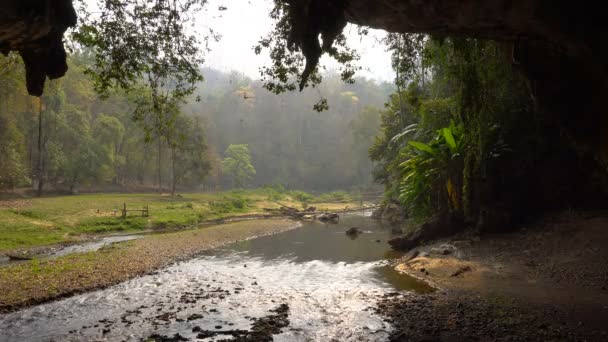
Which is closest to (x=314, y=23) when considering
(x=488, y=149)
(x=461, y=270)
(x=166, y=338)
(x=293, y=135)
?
(x=166, y=338)

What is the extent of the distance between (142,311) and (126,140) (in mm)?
49793

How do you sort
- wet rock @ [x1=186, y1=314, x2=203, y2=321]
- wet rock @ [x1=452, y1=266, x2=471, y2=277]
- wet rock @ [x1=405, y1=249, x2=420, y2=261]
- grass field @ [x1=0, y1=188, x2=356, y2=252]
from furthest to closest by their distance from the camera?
grass field @ [x1=0, y1=188, x2=356, y2=252]
wet rock @ [x1=405, y1=249, x2=420, y2=261]
wet rock @ [x1=452, y1=266, x2=471, y2=277]
wet rock @ [x1=186, y1=314, x2=203, y2=321]

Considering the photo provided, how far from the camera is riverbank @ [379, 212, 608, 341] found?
20.6ft

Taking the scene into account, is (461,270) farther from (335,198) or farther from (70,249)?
(335,198)

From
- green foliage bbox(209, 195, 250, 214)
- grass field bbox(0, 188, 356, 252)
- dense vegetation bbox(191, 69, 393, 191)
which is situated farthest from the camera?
dense vegetation bbox(191, 69, 393, 191)

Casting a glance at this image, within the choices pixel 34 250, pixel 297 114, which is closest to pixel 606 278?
pixel 34 250

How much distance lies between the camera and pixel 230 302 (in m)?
9.38

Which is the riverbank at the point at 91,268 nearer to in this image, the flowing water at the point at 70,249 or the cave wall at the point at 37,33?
the flowing water at the point at 70,249

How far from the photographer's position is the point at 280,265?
14531 millimetres

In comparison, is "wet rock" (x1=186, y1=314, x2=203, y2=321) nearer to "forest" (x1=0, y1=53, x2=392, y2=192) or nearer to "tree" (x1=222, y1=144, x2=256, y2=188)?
"forest" (x1=0, y1=53, x2=392, y2=192)

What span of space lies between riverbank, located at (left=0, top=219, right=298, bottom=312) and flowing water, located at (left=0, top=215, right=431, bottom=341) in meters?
0.62

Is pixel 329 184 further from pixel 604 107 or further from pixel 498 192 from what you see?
pixel 604 107

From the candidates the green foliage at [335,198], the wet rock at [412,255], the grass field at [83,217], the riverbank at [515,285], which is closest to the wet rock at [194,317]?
the riverbank at [515,285]

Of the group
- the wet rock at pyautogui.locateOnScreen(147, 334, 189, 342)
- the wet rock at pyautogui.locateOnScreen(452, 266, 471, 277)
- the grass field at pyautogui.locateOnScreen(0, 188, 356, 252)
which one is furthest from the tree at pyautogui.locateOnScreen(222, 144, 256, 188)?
the wet rock at pyautogui.locateOnScreen(147, 334, 189, 342)
